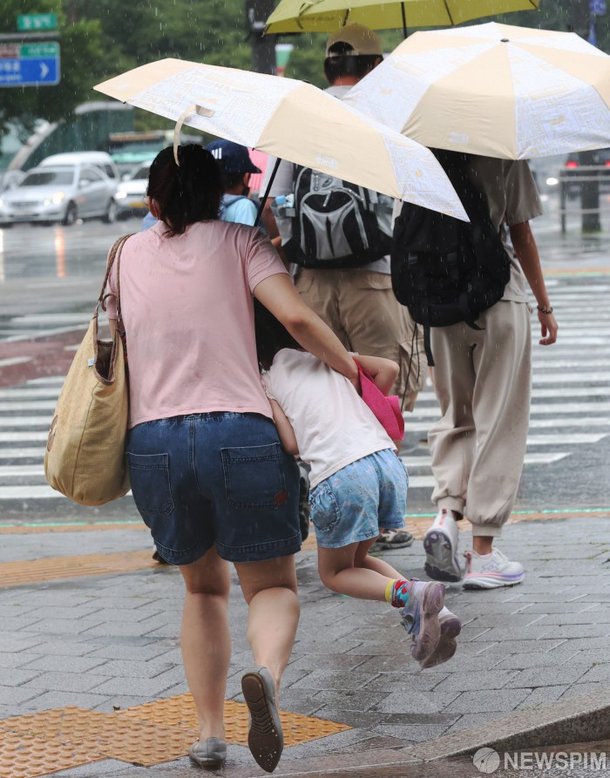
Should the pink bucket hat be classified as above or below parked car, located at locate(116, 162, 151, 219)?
above

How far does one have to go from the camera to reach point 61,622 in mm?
5738

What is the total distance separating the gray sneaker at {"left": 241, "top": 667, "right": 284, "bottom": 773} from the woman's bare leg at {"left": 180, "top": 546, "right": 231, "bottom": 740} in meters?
0.39

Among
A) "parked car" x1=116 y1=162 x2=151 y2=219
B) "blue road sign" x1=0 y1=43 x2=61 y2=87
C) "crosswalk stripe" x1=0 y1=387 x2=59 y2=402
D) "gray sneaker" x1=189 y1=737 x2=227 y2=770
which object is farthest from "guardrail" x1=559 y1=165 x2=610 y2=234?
"gray sneaker" x1=189 y1=737 x2=227 y2=770

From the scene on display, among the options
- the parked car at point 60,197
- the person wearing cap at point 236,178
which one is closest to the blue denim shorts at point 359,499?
the person wearing cap at point 236,178

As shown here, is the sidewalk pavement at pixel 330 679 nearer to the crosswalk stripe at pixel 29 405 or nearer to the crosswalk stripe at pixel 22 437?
the crosswalk stripe at pixel 22 437

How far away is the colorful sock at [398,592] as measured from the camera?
4.22 meters

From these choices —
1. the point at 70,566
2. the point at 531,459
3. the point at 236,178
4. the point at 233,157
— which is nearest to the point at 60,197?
the point at 531,459

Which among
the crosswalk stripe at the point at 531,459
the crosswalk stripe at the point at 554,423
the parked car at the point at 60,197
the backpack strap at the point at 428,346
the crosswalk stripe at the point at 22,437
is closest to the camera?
the backpack strap at the point at 428,346

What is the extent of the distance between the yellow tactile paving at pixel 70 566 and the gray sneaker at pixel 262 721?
317cm

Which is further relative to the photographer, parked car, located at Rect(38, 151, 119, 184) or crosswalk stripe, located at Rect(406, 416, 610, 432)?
parked car, located at Rect(38, 151, 119, 184)

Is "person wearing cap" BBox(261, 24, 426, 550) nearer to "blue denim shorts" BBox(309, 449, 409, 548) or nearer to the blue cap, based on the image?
the blue cap

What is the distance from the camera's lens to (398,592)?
4.25 metres

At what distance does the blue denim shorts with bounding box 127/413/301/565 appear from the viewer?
13.0 ft

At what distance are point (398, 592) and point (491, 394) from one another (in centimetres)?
191
